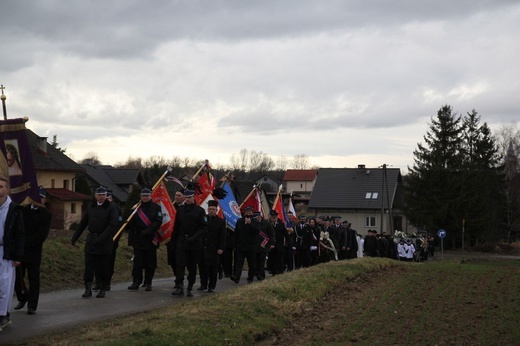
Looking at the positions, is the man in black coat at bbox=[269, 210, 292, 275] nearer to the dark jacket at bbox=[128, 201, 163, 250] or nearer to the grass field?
the grass field

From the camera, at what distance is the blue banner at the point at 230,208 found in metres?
20.5

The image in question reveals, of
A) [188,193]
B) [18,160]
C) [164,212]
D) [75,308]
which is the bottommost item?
[75,308]

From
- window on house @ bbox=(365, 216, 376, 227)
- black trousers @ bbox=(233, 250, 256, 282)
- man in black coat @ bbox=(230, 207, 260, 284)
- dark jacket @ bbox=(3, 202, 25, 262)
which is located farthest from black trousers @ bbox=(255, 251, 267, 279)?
window on house @ bbox=(365, 216, 376, 227)

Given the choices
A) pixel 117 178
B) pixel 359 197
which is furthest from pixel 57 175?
pixel 359 197

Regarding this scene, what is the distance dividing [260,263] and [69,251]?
16.4 ft

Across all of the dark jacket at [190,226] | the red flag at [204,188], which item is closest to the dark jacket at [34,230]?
the dark jacket at [190,226]

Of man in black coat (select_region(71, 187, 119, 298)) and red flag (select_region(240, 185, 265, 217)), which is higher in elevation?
red flag (select_region(240, 185, 265, 217))

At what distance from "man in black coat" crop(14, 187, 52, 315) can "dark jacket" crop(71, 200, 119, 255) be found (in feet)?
7.01

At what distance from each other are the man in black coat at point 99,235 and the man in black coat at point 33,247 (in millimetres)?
2145

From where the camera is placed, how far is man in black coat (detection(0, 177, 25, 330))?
967cm

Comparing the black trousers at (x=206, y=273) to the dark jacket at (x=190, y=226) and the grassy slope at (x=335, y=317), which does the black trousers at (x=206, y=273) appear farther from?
the grassy slope at (x=335, y=317)

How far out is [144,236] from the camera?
15352mm

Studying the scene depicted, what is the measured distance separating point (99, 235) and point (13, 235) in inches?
149

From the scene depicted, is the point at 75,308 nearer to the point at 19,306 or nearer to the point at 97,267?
the point at 19,306
